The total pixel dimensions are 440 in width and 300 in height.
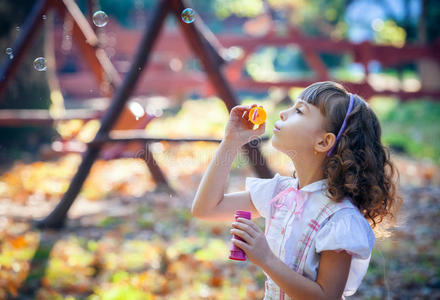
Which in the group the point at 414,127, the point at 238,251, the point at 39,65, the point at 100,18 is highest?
the point at 414,127

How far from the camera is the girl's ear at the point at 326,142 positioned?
123cm

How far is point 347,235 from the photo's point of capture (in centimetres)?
113

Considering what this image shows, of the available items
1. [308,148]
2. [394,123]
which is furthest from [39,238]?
[394,123]

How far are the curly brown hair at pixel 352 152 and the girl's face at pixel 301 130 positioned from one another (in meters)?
0.02

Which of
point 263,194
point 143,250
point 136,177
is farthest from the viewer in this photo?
point 136,177

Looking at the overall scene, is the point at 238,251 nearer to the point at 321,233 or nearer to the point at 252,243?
the point at 252,243

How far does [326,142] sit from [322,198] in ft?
0.54

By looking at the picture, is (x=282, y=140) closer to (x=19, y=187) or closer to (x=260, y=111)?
(x=260, y=111)

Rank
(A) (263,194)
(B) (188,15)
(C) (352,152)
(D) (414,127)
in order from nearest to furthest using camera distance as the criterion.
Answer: (C) (352,152) < (A) (263,194) < (B) (188,15) < (D) (414,127)

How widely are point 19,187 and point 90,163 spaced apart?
1.70 metres

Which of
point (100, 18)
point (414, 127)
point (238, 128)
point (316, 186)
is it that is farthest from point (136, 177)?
point (414, 127)

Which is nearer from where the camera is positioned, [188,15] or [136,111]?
[188,15]

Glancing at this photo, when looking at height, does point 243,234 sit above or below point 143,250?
below

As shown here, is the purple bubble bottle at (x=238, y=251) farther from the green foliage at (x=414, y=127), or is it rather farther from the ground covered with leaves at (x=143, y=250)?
the green foliage at (x=414, y=127)
